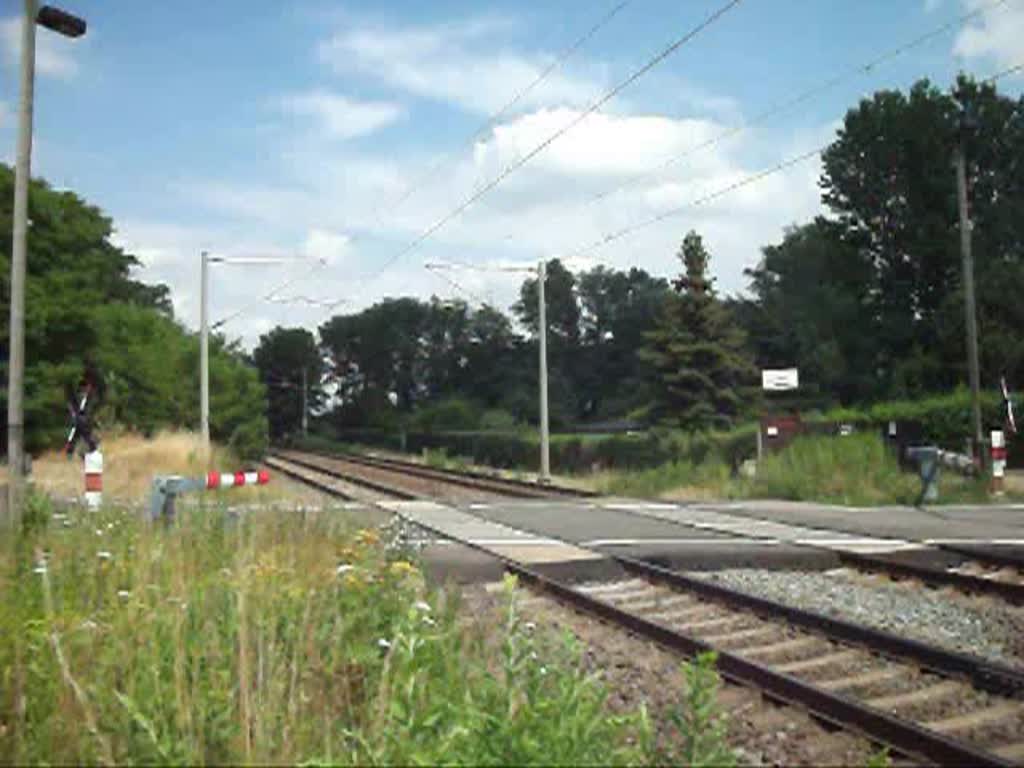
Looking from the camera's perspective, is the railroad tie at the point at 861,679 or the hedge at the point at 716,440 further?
the hedge at the point at 716,440

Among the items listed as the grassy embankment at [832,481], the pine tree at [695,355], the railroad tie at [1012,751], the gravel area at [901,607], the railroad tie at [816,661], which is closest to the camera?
the railroad tie at [1012,751]

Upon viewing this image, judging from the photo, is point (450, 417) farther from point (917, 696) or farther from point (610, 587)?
point (917, 696)

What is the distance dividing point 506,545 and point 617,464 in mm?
22397

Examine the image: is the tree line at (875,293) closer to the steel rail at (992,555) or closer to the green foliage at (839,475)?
the green foliage at (839,475)

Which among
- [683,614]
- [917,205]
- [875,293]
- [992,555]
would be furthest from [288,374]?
[683,614]

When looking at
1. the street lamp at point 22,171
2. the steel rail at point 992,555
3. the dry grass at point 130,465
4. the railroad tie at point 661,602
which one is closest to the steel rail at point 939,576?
the steel rail at point 992,555

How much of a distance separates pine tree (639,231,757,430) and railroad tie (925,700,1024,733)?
4257 cm

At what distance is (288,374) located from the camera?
110 meters

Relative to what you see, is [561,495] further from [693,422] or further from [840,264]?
[840,264]

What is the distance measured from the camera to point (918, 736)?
15.9 feet

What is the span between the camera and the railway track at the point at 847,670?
5.05m

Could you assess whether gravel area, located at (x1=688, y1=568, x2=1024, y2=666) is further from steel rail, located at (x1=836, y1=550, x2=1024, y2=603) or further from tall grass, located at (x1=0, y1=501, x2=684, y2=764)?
tall grass, located at (x1=0, y1=501, x2=684, y2=764)

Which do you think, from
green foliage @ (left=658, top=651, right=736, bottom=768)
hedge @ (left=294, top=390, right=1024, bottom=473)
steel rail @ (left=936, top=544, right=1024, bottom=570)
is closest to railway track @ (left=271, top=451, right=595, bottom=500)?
hedge @ (left=294, top=390, right=1024, bottom=473)

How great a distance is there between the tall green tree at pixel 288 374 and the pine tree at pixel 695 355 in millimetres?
63725
